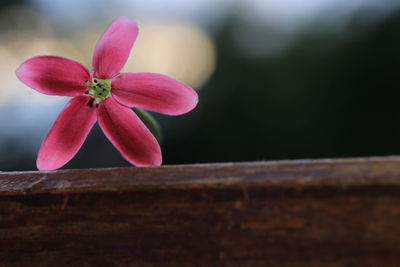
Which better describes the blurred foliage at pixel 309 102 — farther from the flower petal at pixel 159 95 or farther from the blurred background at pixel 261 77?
the flower petal at pixel 159 95

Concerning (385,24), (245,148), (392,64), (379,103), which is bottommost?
(245,148)

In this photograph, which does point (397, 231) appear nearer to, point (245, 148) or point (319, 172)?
point (319, 172)

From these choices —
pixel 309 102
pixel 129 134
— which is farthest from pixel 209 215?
pixel 309 102

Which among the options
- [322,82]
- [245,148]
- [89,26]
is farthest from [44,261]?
[89,26]

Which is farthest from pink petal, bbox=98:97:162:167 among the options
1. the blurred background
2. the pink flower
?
the blurred background

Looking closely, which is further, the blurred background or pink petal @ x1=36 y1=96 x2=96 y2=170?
the blurred background

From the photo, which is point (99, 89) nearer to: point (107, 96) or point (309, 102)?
point (107, 96)

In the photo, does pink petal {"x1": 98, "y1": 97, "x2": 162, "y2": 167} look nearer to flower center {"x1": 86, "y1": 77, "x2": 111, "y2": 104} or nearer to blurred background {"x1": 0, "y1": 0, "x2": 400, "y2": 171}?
flower center {"x1": 86, "y1": 77, "x2": 111, "y2": 104}
